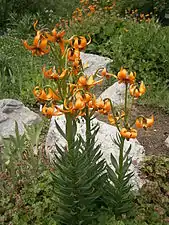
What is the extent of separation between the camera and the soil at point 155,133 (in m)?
5.16

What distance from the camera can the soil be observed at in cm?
516

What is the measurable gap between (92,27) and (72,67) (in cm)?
571

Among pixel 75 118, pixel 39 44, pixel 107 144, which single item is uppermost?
pixel 39 44

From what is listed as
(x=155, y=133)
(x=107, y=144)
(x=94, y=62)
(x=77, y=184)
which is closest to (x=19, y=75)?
(x=94, y=62)

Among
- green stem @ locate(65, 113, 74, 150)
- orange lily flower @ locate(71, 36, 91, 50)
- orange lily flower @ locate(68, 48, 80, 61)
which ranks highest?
orange lily flower @ locate(71, 36, 91, 50)

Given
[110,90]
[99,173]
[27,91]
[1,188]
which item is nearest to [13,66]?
[27,91]

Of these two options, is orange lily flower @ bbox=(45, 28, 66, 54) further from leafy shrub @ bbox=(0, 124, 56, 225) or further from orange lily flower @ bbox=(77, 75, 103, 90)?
leafy shrub @ bbox=(0, 124, 56, 225)

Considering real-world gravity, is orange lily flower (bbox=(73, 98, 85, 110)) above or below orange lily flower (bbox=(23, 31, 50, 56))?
below

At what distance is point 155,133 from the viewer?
5.62 m

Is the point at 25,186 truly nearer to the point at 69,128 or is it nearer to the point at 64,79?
the point at 69,128

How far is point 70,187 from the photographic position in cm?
323

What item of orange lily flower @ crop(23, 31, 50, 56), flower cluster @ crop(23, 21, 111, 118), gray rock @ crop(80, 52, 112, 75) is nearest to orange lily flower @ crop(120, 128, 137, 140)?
flower cluster @ crop(23, 21, 111, 118)

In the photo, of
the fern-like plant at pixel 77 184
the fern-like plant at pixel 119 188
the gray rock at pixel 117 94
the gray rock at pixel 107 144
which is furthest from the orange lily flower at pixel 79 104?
the gray rock at pixel 117 94

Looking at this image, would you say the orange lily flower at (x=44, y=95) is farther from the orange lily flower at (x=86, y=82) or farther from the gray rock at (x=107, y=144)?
the gray rock at (x=107, y=144)
